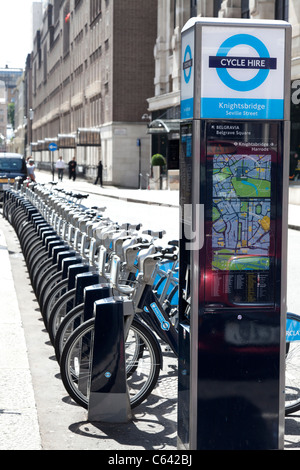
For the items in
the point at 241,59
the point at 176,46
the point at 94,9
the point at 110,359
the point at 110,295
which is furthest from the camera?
the point at 94,9

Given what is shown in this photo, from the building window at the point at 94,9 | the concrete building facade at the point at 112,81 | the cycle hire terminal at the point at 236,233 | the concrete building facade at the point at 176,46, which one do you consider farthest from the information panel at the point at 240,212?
the building window at the point at 94,9

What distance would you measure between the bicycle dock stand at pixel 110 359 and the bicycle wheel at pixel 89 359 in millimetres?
153

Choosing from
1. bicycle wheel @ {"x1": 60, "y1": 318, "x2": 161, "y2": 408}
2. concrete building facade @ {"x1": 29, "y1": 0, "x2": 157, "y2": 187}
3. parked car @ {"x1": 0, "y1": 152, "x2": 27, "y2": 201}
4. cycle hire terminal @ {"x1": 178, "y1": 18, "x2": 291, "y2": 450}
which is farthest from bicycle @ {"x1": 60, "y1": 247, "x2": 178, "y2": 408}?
concrete building facade @ {"x1": 29, "y1": 0, "x2": 157, "y2": 187}

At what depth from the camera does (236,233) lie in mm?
4324

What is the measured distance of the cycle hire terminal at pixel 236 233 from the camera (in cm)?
419

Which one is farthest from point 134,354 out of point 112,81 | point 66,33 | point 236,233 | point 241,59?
point 66,33

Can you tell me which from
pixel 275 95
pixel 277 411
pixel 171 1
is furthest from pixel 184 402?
pixel 171 1

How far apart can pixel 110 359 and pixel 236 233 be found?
1.52 meters

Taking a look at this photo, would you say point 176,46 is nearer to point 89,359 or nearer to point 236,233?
point 89,359

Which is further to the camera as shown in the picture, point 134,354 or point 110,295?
point 110,295

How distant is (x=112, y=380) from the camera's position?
5414 millimetres

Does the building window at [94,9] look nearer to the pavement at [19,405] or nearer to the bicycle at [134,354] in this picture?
the pavement at [19,405]

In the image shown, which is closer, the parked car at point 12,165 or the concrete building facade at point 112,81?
the parked car at point 12,165
